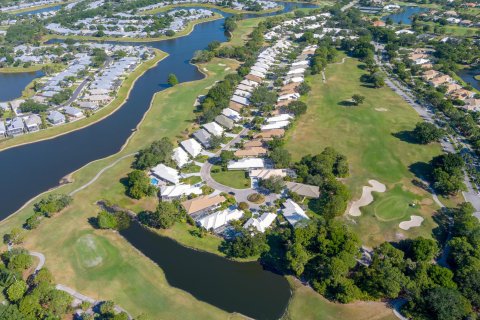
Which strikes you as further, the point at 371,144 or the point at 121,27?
the point at 121,27

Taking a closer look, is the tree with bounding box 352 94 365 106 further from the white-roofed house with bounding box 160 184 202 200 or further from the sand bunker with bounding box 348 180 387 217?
the white-roofed house with bounding box 160 184 202 200

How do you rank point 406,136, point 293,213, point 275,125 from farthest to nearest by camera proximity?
point 275,125, point 406,136, point 293,213

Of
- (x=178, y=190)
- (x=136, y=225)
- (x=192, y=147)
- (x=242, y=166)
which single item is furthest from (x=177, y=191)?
(x=192, y=147)

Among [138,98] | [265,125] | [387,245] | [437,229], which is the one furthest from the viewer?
[138,98]

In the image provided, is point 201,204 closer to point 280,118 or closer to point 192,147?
point 192,147

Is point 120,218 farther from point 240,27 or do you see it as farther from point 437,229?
point 240,27

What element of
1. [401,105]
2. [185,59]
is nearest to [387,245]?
[401,105]
